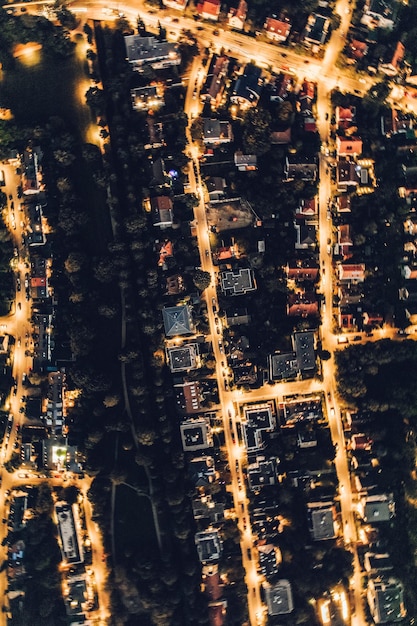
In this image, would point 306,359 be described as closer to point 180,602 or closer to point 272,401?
point 272,401

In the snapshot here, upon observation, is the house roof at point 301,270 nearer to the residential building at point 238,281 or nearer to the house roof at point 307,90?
the residential building at point 238,281

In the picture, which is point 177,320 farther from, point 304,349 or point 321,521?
point 321,521

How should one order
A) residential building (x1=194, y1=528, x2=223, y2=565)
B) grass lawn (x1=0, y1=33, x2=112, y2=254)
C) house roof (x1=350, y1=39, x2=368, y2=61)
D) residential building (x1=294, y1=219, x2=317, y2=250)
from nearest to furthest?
1. residential building (x1=194, y1=528, x2=223, y2=565)
2. residential building (x1=294, y1=219, x2=317, y2=250)
3. grass lawn (x1=0, y1=33, x2=112, y2=254)
4. house roof (x1=350, y1=39, x2=368, y2=61)

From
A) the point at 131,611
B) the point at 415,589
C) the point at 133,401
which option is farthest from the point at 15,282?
the point at 415,589

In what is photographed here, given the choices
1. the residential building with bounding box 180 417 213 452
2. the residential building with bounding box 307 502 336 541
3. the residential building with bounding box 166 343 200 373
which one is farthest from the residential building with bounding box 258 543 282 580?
the residential building with bounding box 166 343 200 373

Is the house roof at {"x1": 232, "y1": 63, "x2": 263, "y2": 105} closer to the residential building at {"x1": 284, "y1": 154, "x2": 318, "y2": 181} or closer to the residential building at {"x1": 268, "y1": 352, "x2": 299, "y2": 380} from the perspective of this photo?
the residential building at {"x1": 284, "y1": 154, "x2": 318, "y2": 181}

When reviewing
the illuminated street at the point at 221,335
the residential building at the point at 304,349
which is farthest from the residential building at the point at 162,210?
the residential building at the point at 304,349
